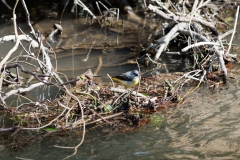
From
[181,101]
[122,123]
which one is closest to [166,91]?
[181,101]

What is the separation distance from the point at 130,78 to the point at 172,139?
1.41 metres

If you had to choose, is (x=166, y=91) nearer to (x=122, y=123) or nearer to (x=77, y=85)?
Result: (x=122, y=123)

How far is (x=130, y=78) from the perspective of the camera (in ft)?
22.3

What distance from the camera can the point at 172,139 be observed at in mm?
5816

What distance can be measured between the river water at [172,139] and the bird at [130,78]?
76cm

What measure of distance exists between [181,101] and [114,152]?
1.85m

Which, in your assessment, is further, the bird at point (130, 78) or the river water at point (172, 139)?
the bird at point (130, 78)

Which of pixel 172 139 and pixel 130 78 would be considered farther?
pixel 130 78

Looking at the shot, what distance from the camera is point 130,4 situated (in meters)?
12.4

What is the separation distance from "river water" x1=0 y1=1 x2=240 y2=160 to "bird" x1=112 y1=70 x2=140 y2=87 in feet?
2.50

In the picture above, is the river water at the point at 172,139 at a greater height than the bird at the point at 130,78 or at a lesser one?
lesser

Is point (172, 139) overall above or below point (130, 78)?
below

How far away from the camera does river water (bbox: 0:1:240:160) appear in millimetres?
5441

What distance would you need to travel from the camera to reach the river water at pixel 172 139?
5441 mm
